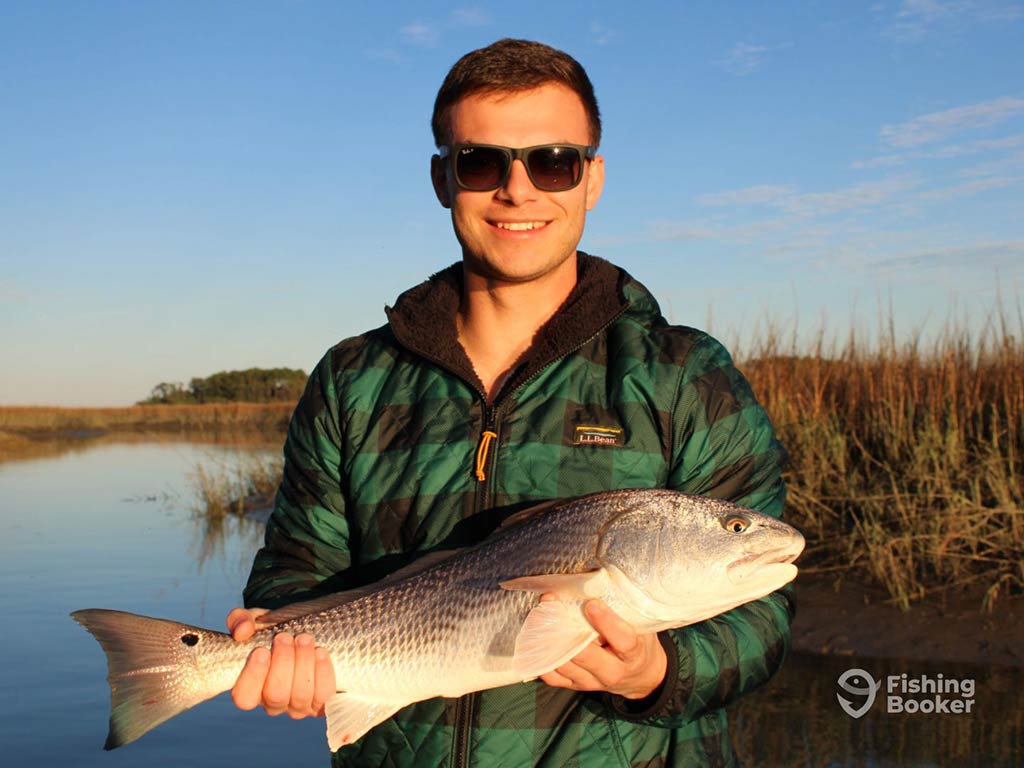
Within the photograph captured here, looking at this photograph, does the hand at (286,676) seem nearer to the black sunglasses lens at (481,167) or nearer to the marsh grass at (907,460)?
the black sunglasses lens at (481,167)

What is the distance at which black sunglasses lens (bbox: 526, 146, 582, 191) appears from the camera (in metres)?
3.35

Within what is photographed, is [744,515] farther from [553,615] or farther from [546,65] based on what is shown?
[546,65]

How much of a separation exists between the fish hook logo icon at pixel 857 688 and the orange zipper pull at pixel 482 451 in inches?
182

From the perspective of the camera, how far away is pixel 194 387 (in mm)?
48406

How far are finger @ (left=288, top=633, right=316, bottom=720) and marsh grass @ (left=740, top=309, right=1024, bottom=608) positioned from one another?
6.63m

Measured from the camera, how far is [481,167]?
339 cm

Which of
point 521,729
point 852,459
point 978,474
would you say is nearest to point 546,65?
point 521,729

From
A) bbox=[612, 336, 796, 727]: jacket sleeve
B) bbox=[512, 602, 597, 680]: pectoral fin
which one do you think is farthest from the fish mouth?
bbox=[512, 602, 597, 680]: pectoral fin

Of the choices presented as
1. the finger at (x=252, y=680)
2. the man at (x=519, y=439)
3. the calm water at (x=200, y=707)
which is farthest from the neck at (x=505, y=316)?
the calm water at (x=200, y=707)

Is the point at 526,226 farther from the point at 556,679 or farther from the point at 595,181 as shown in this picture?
the point at 556,679

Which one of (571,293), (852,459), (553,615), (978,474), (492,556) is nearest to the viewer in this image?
(553,615)

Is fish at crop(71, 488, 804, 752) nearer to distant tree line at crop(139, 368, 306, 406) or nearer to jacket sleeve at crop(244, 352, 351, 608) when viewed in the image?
jacket sleeve at crop(244, 352, 351, 608)

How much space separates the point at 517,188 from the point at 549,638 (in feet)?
4.97

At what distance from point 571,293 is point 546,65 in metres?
0.80
